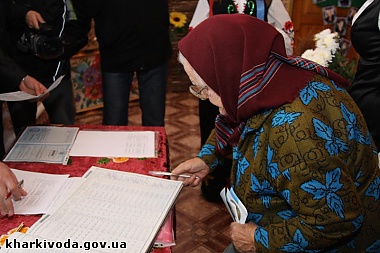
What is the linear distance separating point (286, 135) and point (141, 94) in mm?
1414

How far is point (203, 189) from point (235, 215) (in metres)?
1.32

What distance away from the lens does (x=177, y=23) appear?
3.91 m

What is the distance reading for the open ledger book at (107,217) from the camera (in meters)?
0.89

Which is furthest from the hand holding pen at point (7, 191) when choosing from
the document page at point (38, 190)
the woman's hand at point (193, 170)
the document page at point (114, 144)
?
the woman's hand at point (193, 170)

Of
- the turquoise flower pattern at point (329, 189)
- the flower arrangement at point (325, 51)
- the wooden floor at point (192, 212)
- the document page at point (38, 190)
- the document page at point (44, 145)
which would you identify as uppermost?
the flower arrangement at point (325, 51)

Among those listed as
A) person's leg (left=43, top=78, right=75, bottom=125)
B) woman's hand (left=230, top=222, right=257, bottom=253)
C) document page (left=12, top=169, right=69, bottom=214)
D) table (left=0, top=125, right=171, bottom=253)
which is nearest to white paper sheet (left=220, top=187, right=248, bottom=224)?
woman's hand (left=230, top=222, right=257, bottom=253)

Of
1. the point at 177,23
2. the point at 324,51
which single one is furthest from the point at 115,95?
the point at 177,23

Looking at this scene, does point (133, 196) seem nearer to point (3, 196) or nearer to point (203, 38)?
point (3, 196)

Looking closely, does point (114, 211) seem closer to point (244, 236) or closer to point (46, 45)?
point (244, 236)

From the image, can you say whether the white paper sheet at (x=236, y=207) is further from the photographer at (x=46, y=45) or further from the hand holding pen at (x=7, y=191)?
the photographer at (x=46, y=45)

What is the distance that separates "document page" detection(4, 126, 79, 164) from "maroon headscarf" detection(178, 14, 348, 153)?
0.66m

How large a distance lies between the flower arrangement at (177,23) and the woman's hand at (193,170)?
111 inches

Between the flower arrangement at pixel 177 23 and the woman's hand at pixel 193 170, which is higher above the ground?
the flower arrangement at pixel 177 23

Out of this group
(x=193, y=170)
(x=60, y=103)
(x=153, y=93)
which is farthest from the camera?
(x=153, y=93)
